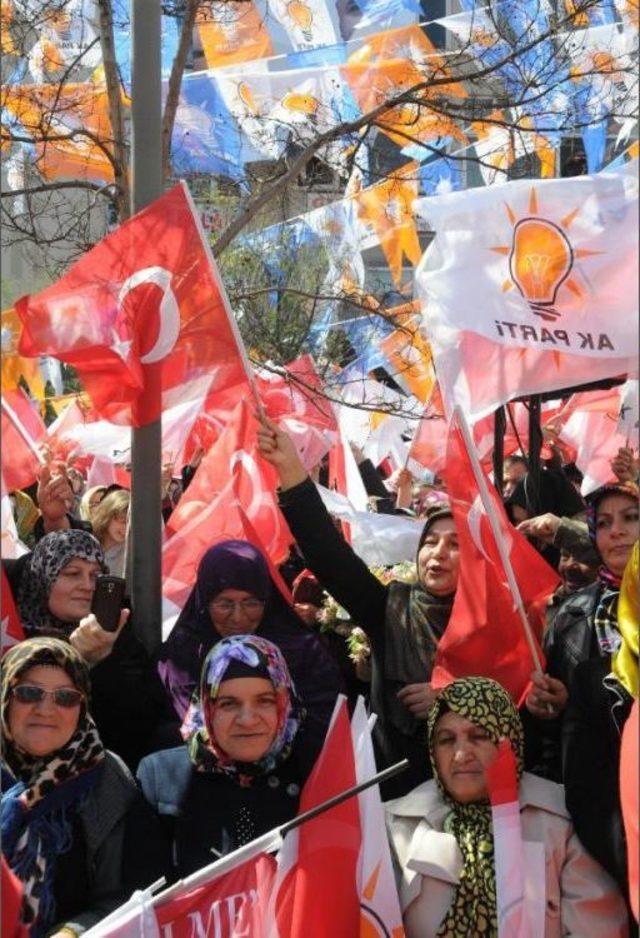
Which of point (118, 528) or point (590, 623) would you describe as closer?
point (590, 623)

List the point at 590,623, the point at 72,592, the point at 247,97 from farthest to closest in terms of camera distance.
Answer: the point at 247,97 < the point at 72,592 < the point at 590,623

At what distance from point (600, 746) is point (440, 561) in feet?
3.35

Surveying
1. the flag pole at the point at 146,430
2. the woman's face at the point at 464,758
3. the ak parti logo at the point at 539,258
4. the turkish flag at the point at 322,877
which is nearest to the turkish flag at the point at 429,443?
the flag pole at the point at 146,430

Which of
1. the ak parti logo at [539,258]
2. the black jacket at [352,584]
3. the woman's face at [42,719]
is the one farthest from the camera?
the black jacket at [352,584]

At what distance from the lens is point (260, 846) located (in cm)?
373

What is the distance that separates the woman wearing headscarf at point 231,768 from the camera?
3.90m

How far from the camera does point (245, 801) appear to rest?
3930mm

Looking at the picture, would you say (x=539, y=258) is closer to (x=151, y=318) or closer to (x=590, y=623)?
(x=590, y=623)

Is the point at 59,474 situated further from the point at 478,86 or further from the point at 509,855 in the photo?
the point at 509,855

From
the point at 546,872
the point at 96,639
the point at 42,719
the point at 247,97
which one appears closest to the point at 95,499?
the point at 247,97

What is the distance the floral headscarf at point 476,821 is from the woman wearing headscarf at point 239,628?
29.3 inches

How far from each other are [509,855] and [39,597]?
2141mm

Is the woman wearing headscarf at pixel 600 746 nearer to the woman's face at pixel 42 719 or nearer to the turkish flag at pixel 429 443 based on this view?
the woman's face at pixel 42 719

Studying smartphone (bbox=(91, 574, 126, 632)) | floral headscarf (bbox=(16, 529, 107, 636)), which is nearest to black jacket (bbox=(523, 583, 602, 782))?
smartphone (bbox=(91, 574, 126, 632))
